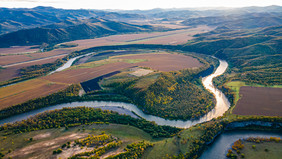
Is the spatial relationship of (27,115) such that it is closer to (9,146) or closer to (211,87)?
(9,146)

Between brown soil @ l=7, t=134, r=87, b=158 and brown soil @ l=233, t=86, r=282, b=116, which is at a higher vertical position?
brown soil @ l=233, t=86, r=282, b=116

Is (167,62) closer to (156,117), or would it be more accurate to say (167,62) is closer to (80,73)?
(80,73)

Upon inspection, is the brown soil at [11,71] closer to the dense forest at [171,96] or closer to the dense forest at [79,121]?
the dense forest at [79,121]

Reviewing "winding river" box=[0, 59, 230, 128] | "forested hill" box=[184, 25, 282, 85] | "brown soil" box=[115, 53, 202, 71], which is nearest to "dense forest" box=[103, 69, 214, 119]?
"winding river" box=[0, 59, 230, 128]

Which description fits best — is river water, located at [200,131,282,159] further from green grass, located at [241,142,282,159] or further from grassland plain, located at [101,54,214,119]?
grassland plain, located at [101,54,214,119]

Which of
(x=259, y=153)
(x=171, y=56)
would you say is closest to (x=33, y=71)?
(x=171, y=56)

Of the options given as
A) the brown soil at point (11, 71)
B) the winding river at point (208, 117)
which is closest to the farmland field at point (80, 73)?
the winding river at point (208, 117)
